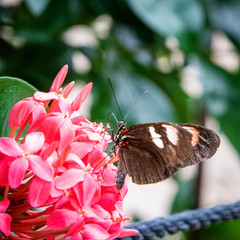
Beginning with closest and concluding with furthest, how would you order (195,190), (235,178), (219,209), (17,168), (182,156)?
(17,168), (182,156), (219,209), (195,190), (235,178)

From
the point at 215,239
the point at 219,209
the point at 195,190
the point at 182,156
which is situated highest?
the point at 182,156

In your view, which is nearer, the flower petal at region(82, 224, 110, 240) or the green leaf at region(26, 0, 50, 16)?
the flower petal at region(82, 224, 110, 240)

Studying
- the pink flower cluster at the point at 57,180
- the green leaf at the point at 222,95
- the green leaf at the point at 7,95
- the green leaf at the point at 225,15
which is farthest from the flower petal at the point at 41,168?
the green leaf at the point at 225,15

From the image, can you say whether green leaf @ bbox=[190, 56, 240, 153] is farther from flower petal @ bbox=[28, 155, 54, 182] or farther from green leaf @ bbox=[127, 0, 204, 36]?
flower petal @ bbox=[28, 155, 54, 182]

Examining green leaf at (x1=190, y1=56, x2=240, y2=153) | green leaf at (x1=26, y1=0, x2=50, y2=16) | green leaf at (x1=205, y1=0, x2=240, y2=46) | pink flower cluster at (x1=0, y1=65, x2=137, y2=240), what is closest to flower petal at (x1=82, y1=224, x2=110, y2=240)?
pink flower cluster at (x1=0, y1=65, x2=137, y2=240)

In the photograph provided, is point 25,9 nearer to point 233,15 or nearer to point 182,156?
point 233,15

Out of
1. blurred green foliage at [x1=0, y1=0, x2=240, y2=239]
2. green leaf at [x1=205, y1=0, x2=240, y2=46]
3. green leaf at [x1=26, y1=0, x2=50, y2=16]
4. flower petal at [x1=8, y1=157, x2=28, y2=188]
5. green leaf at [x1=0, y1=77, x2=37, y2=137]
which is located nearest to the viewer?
flower petal at [x1=8, y1=157, x2=28, y2=188]

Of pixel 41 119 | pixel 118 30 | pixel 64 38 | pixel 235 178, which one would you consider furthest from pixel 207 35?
pixel 235 178
